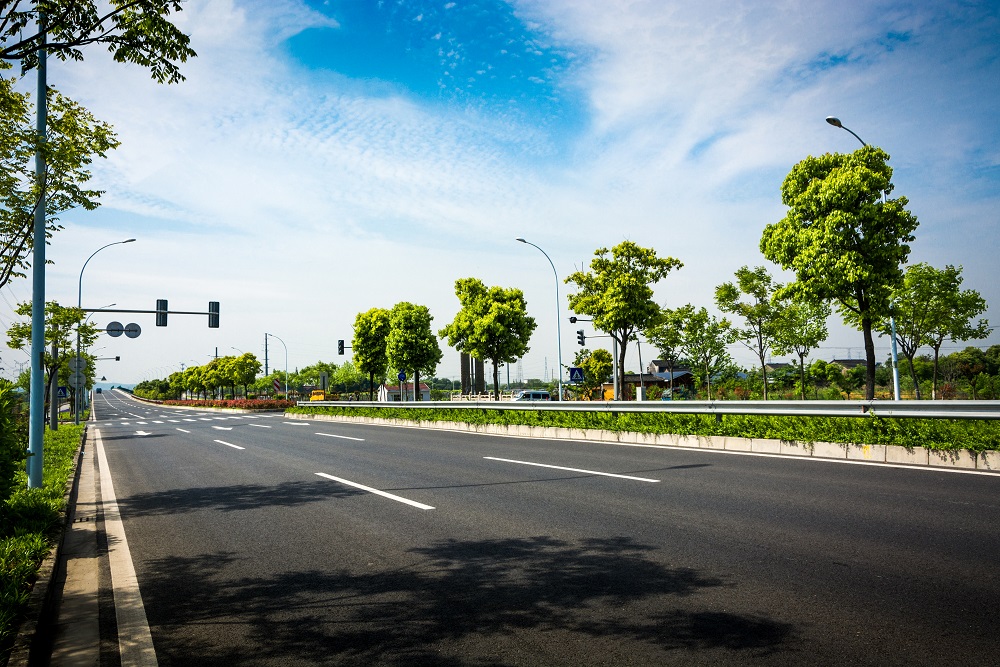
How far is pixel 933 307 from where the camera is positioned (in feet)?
95.8

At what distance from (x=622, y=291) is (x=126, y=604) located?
1002 inches

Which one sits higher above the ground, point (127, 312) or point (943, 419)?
point (127, 312)

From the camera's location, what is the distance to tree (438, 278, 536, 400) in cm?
3812

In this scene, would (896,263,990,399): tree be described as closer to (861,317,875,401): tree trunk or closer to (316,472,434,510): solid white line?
(861,317,875,401): tree trunk

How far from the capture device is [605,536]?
5430 mm

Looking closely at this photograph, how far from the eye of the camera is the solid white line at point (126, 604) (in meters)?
3.41

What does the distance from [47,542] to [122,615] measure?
93.0 inches

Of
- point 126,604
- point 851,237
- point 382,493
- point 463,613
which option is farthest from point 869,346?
point 126,604

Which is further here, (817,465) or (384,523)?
(817,465)

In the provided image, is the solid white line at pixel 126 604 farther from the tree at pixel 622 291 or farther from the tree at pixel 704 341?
the tree at pixel 704 341

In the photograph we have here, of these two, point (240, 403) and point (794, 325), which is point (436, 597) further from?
point (240, 403)

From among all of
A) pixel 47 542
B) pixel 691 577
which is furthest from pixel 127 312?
pixel 691 577

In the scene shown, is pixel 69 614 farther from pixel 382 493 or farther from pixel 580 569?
pixel 382 493

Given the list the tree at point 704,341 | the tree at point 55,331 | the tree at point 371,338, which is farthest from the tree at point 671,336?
the tree at point 55,331
